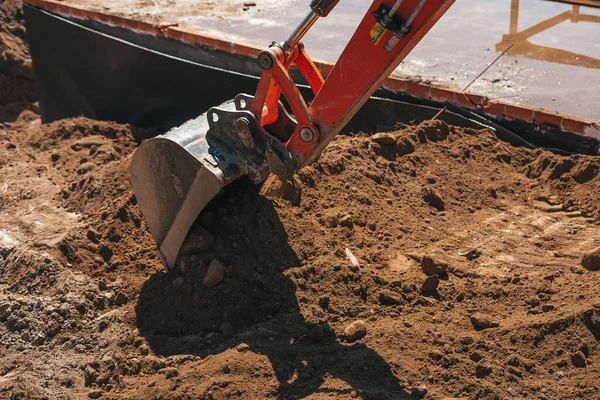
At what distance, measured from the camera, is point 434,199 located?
5.76 m

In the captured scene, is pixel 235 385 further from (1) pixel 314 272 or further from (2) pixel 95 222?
(2) pixel 95 222

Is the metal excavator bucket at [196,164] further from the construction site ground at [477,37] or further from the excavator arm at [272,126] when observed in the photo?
the construction site ground at [477,37]

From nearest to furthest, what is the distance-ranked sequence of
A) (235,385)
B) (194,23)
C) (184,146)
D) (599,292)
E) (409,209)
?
(235,385)
(599,292)
(184,146)
(409,209)
(194,23)

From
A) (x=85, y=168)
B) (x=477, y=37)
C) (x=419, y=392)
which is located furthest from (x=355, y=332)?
(x=477, y=37)

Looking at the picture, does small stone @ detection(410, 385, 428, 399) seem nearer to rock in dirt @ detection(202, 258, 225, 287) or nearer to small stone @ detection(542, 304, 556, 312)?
small stone @ detection(542, 304, 556, 312)

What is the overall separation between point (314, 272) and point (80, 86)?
527 centimetres

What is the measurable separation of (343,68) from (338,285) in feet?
4.53

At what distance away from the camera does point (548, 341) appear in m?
4.14

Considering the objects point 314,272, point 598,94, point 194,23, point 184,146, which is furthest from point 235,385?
point 194,23

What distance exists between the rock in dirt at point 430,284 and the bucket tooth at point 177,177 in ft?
4.33

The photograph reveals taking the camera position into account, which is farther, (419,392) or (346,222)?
(346,222)

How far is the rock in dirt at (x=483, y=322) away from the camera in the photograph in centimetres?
434

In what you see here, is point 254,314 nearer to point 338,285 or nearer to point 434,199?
point 338,285

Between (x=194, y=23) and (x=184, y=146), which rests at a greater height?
(x=184, y=146)
